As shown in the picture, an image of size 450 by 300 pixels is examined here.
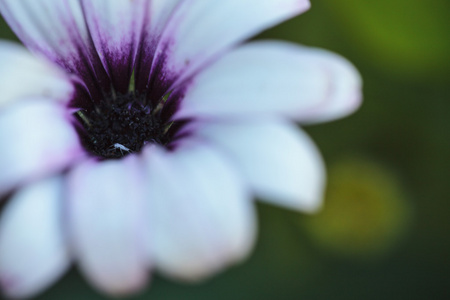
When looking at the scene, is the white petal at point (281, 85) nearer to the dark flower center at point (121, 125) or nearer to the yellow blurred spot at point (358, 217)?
the dark flower center at point (121, 125)

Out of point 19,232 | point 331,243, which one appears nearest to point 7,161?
point 19,232

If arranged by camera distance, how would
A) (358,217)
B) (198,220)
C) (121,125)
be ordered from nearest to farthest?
(198,220), (121,125), (358,217)

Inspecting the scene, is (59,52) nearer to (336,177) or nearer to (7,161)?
(7,161)

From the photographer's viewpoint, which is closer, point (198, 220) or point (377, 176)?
point (198, 220)

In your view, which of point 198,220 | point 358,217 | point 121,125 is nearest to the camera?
point 198,220

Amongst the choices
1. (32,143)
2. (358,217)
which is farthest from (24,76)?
(358,217)

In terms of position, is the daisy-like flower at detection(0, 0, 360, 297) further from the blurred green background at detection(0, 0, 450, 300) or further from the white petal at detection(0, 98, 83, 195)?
the blurred green background at detection(0, 0, 450, 300)

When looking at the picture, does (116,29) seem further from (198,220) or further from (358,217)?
(358,217)

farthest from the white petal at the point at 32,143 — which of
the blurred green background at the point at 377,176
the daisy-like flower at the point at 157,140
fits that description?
the blurred green background at the point at 377,176

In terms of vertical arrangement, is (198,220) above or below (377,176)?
above
